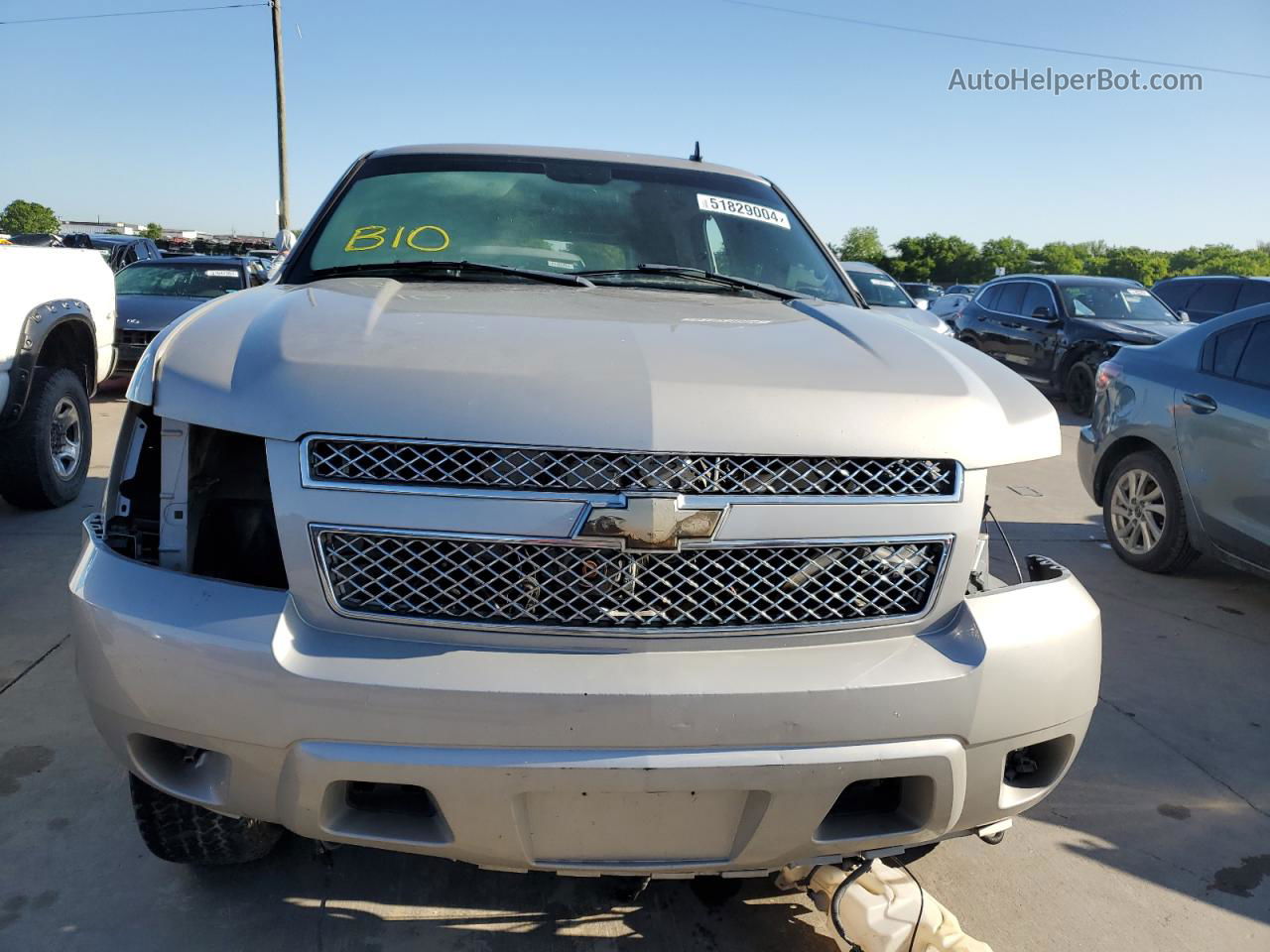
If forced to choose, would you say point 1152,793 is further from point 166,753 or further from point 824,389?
point 166,753

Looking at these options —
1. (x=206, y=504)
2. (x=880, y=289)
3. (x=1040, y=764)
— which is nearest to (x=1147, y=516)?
(x=1040, y=764)

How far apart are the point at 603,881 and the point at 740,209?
7.23 feet

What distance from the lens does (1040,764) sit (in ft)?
6.84

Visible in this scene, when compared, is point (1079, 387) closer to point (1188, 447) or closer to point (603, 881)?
point (1188, 447)

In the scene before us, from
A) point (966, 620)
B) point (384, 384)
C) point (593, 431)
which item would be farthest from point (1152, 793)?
point (384, 384)

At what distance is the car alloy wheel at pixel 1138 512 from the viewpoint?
5219 mm

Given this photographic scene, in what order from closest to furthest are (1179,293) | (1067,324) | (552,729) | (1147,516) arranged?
(552,729), (1147,516), (1067,324), (1179,293)

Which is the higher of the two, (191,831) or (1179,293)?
(1179,293)

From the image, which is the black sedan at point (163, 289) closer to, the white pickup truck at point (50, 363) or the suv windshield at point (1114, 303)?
the white pickup truck at point (50, 363)

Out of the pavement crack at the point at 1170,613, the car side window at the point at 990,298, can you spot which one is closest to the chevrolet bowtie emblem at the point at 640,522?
the pavement crack at the point at 1170,613

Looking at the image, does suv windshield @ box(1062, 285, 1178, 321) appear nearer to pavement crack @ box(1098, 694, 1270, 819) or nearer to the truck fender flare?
pavement crack @ box(1098, 694, 1270, 819)

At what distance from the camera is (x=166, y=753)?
1916mm

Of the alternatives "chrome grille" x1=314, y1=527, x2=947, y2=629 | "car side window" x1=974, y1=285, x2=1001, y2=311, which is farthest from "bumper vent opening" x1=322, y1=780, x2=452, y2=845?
"car side window" x1=974, y1=285, x2=1001, y2=311

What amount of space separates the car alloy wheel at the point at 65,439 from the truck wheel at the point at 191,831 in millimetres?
4021
